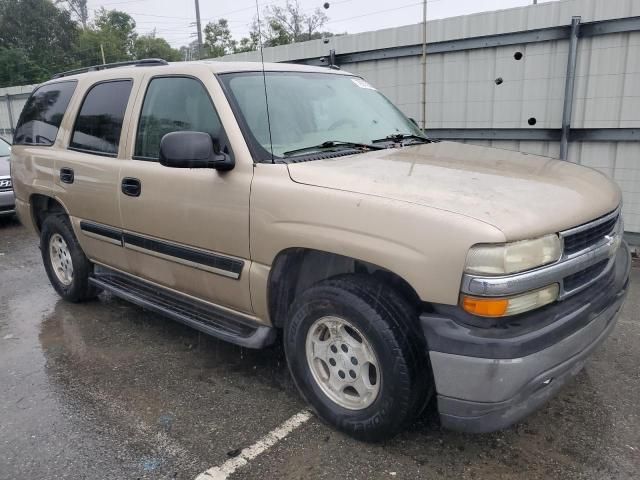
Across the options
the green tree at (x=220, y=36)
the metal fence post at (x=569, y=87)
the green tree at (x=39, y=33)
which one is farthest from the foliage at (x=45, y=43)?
the metal fence post at (x=569, y=87)

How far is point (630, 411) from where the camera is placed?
3021 millimetres

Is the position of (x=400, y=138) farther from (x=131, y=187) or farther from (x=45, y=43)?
(x=45, y=43)

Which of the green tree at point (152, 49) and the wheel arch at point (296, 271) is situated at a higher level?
the green tree at point (152, 49)

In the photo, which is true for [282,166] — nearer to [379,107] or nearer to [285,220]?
[285,220]

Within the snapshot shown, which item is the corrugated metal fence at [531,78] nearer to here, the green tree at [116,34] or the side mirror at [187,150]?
the side mirror at [187,150]

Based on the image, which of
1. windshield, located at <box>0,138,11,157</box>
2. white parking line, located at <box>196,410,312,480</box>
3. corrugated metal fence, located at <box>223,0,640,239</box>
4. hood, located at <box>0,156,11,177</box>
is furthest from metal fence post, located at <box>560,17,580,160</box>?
windshield, located at <box>0,138,11,157</box>

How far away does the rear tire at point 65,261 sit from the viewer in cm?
461

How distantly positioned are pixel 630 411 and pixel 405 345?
1548 millimetres

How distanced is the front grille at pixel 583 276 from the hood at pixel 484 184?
0.24 meters

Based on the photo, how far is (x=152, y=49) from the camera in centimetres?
5631

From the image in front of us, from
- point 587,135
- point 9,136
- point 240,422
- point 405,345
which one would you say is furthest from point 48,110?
point 9,136

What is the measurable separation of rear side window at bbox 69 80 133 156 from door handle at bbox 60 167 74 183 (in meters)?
0.19

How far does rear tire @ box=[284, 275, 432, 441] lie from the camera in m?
2.45

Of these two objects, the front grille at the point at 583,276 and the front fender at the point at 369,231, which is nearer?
the front fender at the point at 369,231
